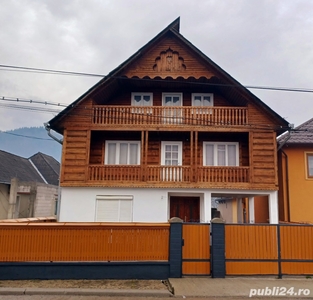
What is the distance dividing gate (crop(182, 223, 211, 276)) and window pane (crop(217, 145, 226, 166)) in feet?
22.9

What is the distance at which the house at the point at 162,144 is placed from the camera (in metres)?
14.8

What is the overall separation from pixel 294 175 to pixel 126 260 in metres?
11.1

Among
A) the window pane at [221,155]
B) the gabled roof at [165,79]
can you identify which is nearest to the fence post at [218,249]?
the window pane at [221,155]

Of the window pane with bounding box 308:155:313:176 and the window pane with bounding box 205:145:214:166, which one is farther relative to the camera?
the window pane with bounding box 308:155:313:176

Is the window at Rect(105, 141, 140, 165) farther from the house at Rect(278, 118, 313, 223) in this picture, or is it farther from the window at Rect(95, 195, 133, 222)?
the house at Rect(278, 118, 313, 223)

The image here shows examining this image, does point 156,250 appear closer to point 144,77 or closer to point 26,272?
point 26,272

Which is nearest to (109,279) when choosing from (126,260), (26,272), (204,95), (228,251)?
(126,260)

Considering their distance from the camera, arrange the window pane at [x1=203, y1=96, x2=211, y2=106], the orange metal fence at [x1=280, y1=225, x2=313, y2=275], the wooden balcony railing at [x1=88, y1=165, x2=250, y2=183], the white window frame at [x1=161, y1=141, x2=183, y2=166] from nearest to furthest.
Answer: the orange metal fence at [x1=280, y1=225, x2=313, y2=275] < the wooden balcony railing at [x1=88, y1=165, x2=250, y2=183] < the white window frame at [x1=161, y1=141, x2=183, y2=166] < the window pane at [x1=203, y1=96, x2=211, y2=106]

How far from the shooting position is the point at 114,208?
14.9 meters

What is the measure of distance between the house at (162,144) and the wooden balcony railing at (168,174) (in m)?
0.05

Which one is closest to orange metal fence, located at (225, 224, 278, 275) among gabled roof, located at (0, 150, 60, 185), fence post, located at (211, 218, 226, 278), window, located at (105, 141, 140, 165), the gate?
fence post, located at (211, 218, 226, 278)

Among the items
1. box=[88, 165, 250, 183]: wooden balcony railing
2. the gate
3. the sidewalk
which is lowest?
the sidewalk

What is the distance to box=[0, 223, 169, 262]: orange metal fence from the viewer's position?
930 centimetres

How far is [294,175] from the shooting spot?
16750 mm
